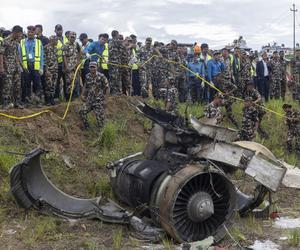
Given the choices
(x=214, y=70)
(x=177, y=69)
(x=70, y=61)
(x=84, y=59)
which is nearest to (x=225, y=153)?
(x=70, y=61)

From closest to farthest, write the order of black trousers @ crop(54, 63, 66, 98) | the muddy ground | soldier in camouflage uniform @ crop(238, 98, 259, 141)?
the muddy ground < black trousers @ crop(54, 63, 66, 98) < soldier in camouflage uniform @ crop(238, 98, 259, 141)

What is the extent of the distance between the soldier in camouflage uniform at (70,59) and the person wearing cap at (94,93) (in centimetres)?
137

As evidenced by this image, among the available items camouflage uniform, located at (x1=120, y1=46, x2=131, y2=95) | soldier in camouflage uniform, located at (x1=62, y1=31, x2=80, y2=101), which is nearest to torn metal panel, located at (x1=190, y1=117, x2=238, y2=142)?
soldier in camouflage uniform, located at (x1=62, y1=31, x2=80, y2=101)

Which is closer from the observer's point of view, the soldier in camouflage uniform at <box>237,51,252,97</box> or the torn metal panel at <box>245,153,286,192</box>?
the torn metal panel at <box>245,153,286,192</box>

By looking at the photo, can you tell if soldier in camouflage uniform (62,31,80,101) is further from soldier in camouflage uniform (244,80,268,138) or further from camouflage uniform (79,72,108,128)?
soldier in camouflage uniform (244,80,268,138)

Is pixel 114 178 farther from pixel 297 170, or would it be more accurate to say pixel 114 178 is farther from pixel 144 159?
pixel 297 170

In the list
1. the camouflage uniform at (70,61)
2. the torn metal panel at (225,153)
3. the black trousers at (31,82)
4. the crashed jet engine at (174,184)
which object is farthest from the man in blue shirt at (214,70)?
the torn metal panel at (225,153)

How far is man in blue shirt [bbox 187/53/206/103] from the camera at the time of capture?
50.0ft

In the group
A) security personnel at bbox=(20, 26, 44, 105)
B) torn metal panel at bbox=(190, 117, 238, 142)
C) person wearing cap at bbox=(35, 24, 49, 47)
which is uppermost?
person wearing cap at bbox=(35, 24, 49, 47)

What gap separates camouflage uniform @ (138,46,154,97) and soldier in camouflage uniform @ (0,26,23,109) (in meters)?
4.68

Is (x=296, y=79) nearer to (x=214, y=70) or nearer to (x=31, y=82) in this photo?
(x=214, y=70)

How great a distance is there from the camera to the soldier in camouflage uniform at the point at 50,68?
12.4 m

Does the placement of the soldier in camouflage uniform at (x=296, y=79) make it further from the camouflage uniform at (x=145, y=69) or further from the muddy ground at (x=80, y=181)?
the muddy ground at (x=80, y=181)

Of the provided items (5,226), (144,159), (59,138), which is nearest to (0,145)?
(59,138)
